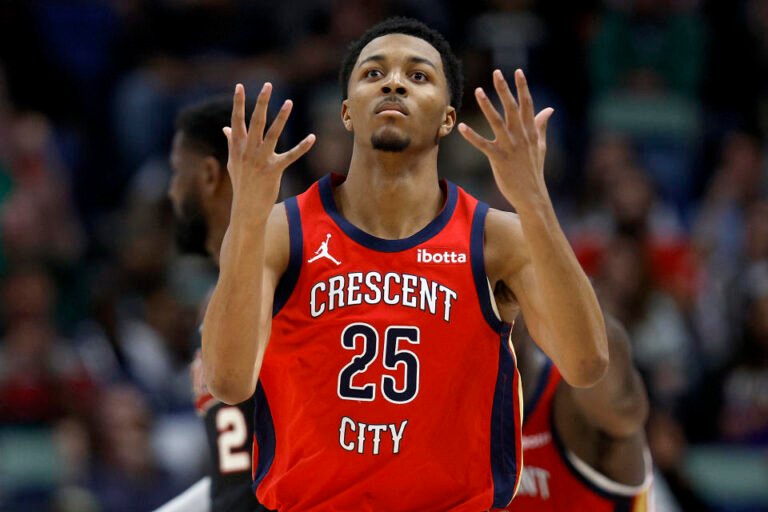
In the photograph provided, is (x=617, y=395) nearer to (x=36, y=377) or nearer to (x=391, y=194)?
(x=391, y=194)

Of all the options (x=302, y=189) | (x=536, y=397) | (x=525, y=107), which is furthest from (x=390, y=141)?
(x=302, y=189)

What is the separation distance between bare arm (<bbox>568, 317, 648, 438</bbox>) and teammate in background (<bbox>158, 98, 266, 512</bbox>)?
1.32 metres

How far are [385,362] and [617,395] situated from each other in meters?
1.39

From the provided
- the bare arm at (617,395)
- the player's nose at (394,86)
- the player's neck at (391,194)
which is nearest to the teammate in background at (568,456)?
the bare arm at (617,395)

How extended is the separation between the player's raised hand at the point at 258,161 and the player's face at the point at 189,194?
1836 millimetres

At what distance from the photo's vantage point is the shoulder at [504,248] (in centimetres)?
430

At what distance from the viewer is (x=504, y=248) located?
4.35 metres

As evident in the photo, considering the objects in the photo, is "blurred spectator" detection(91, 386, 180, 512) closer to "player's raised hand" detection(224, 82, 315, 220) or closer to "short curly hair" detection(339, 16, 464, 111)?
"short curly hair" detection(339, 16, 464, 111)

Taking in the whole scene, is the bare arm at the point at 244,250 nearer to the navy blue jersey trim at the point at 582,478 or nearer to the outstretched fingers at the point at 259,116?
the outstretched fingers at the point at 259,116

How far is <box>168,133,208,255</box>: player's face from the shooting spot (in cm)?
580

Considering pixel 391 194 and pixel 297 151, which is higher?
pixel 297 151

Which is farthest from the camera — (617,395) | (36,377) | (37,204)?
(37,204)

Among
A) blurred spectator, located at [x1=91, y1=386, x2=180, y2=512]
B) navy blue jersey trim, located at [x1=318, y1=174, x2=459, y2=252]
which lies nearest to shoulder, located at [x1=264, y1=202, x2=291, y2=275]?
navy blue jersey trim, located at [x1=318, y1=174, x2=459, y2=252]

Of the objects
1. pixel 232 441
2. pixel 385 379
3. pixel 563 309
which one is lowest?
pixel 232 441
